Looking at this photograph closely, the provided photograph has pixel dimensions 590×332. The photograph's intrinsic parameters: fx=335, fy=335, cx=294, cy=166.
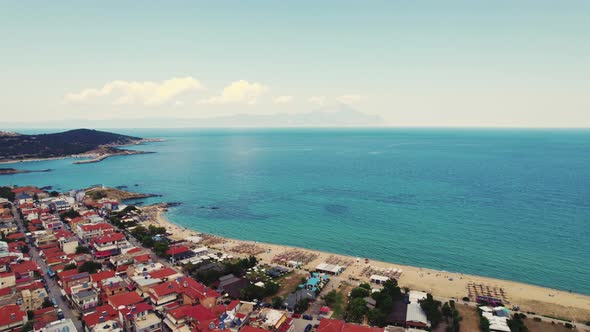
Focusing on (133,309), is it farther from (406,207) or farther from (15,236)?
(406,207)

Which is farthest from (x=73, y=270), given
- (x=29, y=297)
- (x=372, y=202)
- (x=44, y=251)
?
(x=372, y=202)

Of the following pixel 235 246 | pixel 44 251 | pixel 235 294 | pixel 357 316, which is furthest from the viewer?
pixel 235 246

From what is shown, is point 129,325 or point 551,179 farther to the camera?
point 551,179

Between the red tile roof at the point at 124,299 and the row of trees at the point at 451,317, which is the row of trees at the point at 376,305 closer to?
the row of trees at the point at 451,317

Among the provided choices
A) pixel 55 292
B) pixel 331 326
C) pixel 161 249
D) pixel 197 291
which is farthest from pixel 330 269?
pixel 55 292

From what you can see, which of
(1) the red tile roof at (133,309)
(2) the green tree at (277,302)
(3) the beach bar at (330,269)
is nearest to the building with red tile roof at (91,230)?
(1) the red tile roof at (133,309)

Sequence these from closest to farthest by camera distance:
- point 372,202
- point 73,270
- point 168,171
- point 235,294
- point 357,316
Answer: point 357,316
point 235,294
point 73,270
point 372,202
point 168,171

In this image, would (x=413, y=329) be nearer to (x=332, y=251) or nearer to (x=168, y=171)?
(x=332, y=251)
